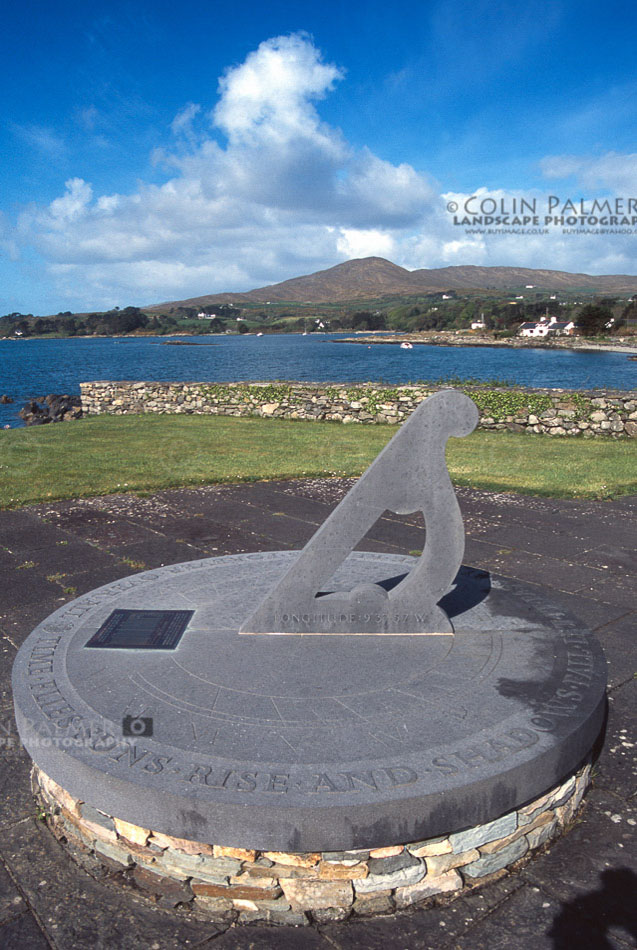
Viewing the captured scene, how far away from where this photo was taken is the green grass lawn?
9672 millimetres

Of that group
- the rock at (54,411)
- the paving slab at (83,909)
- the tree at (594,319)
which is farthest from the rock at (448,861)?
the tree at (594,319)

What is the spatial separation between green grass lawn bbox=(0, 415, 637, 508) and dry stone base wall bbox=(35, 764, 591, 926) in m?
6.69

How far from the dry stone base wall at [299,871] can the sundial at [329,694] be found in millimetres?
105

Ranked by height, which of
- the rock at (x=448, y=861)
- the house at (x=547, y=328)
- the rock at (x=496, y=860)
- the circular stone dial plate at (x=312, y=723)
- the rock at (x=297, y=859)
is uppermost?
the house at (x=547, y=328)

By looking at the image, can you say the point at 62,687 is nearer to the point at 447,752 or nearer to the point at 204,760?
the point at 204,760

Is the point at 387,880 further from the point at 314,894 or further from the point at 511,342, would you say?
the point at 511,342

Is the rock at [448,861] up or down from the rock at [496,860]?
up

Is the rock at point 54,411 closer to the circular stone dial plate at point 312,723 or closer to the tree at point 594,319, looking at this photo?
the circular stone dial plate at point 312,723

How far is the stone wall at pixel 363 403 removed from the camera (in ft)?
48.5

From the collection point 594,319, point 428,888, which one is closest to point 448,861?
point 428,888

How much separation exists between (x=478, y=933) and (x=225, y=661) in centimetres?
179

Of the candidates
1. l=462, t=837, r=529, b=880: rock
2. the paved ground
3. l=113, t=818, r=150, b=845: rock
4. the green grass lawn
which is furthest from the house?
l=113, t=818, r=150, b=845: rock

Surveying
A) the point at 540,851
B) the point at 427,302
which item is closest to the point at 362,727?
the point at 540,851

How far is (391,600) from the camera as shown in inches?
156
